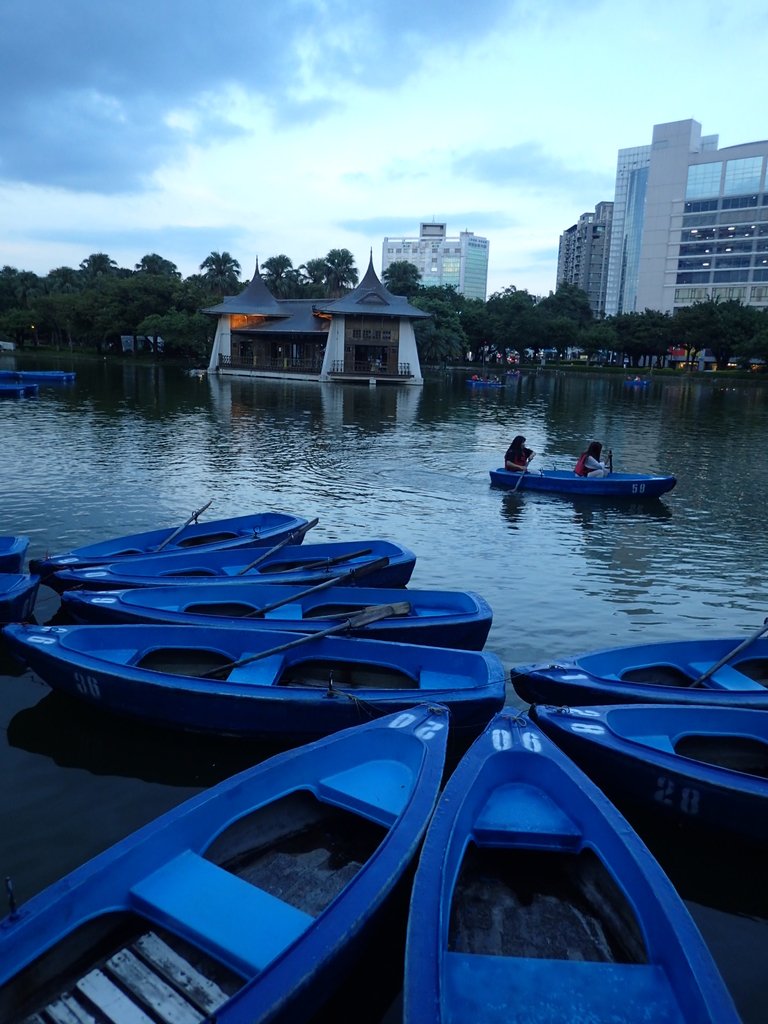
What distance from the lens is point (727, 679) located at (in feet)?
25.9

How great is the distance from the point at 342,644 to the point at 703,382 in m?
77.4

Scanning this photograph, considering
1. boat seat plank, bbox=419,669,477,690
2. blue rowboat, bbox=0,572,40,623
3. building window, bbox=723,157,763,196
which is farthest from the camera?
building window, bbox=723,157,763,196

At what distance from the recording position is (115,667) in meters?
7.14

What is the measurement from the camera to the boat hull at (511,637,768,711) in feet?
23.1

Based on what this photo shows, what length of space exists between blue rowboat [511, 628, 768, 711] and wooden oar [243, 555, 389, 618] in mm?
2829

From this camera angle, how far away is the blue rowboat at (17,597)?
8.60 m

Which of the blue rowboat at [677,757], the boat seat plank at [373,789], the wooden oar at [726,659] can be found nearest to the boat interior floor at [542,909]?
the boat seat plank at [373,789]

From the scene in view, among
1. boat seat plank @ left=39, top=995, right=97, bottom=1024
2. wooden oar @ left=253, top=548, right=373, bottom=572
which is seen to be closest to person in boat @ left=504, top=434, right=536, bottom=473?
wooden oar @ left=253, top=548, right=373, bottom=572

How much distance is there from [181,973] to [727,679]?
21.0ft

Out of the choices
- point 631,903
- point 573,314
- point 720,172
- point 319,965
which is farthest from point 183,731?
point 720,172

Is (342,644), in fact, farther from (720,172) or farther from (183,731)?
(720,172)

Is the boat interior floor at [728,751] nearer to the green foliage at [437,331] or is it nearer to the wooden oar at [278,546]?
the wooden oar at [278,546]

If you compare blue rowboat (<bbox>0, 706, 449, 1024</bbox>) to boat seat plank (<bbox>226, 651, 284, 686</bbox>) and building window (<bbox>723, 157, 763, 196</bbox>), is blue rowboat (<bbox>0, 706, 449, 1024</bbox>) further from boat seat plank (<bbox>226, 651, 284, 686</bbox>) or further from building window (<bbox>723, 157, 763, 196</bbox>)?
building window (<bbox>723, 157, 763, 196</bbox>)

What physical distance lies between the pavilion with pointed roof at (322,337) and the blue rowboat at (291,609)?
52.6 m
